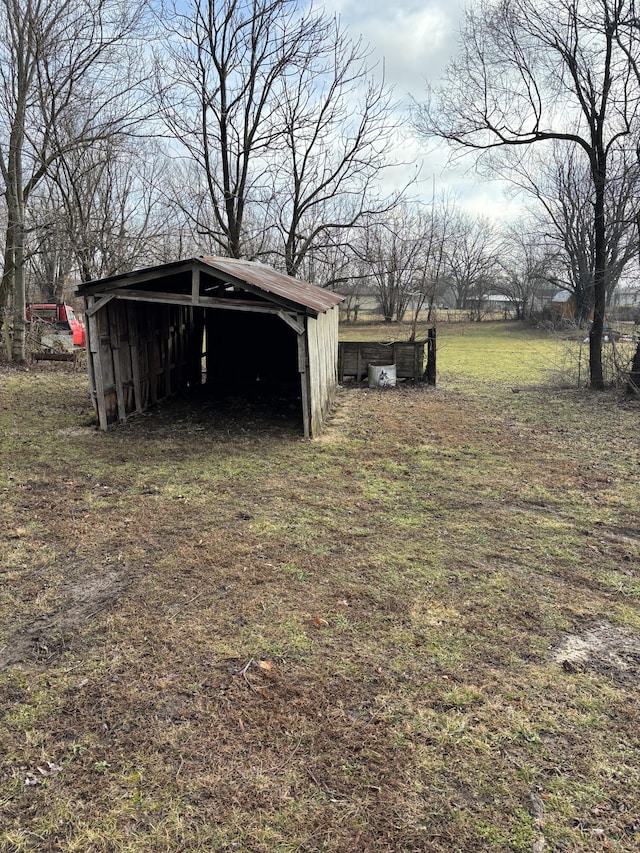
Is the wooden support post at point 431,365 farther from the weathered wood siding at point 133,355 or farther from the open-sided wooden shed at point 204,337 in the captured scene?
the weathered wood siding at point 133,355

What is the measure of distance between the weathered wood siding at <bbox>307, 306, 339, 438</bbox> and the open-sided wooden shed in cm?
2

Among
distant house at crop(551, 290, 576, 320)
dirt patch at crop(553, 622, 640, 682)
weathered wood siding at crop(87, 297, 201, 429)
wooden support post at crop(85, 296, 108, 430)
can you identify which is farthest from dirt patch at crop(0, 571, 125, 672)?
distant house at crop(551, 290, 576, 320)

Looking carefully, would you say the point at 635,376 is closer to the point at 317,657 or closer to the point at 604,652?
the point at 604,652

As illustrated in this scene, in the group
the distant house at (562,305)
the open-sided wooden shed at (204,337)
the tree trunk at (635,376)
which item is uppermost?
the distant house at (562,305)

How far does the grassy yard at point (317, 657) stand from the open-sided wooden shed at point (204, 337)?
2.14m

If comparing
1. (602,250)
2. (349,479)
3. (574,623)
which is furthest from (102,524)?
(602,250)

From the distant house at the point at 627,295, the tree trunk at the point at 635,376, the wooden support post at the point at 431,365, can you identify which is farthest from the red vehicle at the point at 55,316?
the distant house at the point at 627,295

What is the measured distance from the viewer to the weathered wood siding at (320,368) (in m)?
8.13

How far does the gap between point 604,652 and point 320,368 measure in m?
6.70

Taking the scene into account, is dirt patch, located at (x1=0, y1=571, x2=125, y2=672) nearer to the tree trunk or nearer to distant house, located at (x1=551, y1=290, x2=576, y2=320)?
the tree trunk

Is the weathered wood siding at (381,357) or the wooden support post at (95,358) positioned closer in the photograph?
the wooden support post at (95,358)

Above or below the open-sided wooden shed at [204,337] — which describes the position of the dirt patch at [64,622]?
below

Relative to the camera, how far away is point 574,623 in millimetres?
3520

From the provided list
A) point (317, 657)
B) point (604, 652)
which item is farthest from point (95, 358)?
point (604, 652)
